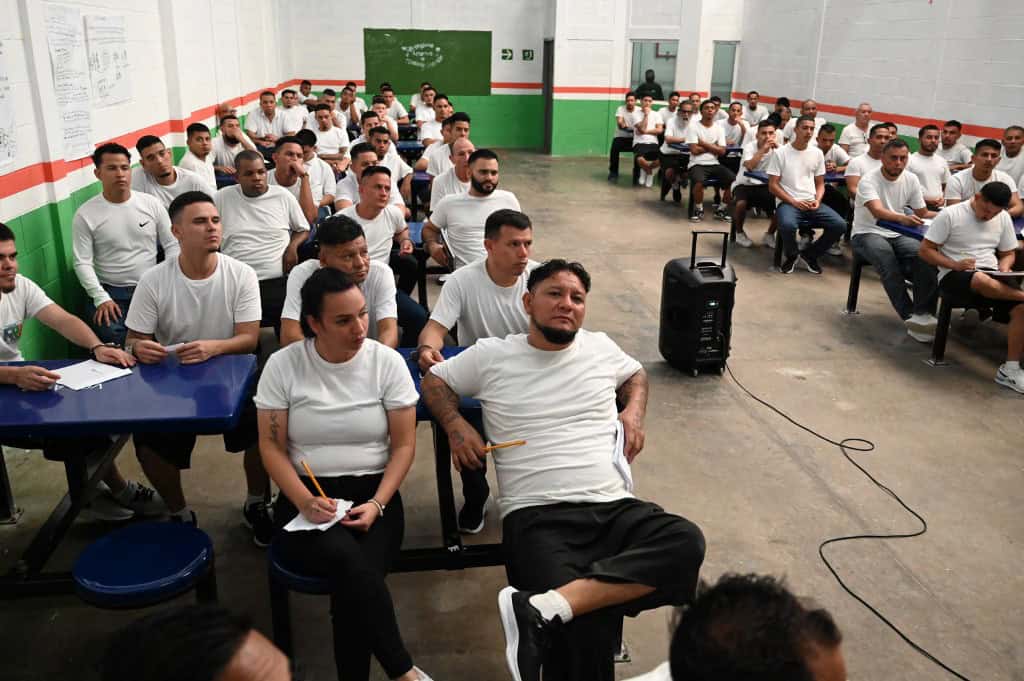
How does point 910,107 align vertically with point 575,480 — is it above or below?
above

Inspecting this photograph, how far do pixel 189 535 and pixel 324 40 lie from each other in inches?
526

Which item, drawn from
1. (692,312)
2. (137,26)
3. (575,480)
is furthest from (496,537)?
(137,26)

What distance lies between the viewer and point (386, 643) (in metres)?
2.27

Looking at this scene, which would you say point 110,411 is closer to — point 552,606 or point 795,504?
point 552,606

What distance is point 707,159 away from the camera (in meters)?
9.92

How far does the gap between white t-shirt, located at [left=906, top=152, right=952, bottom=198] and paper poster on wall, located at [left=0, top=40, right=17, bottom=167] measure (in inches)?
270

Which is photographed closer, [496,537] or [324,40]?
[496,537]

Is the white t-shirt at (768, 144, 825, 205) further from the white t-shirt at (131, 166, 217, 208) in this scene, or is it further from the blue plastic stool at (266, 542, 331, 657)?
the blue plastic stool at (266, 542, 331, 657)

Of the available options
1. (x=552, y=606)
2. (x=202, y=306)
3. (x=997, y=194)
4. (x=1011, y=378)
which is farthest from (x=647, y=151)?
(x=552, y=606)

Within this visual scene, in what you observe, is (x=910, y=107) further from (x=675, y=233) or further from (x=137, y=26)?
(x=137, y=26)

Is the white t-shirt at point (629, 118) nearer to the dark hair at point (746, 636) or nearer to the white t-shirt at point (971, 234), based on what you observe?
the white t-shirt at point (971, 234)

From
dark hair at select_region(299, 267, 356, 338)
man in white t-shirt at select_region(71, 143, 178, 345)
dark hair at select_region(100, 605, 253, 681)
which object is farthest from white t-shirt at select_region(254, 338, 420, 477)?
man in white t-shirt at select_region(71, 143, 178, 345)

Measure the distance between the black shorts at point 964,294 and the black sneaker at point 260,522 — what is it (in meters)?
4.36

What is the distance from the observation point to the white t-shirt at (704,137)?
32.6 feet
